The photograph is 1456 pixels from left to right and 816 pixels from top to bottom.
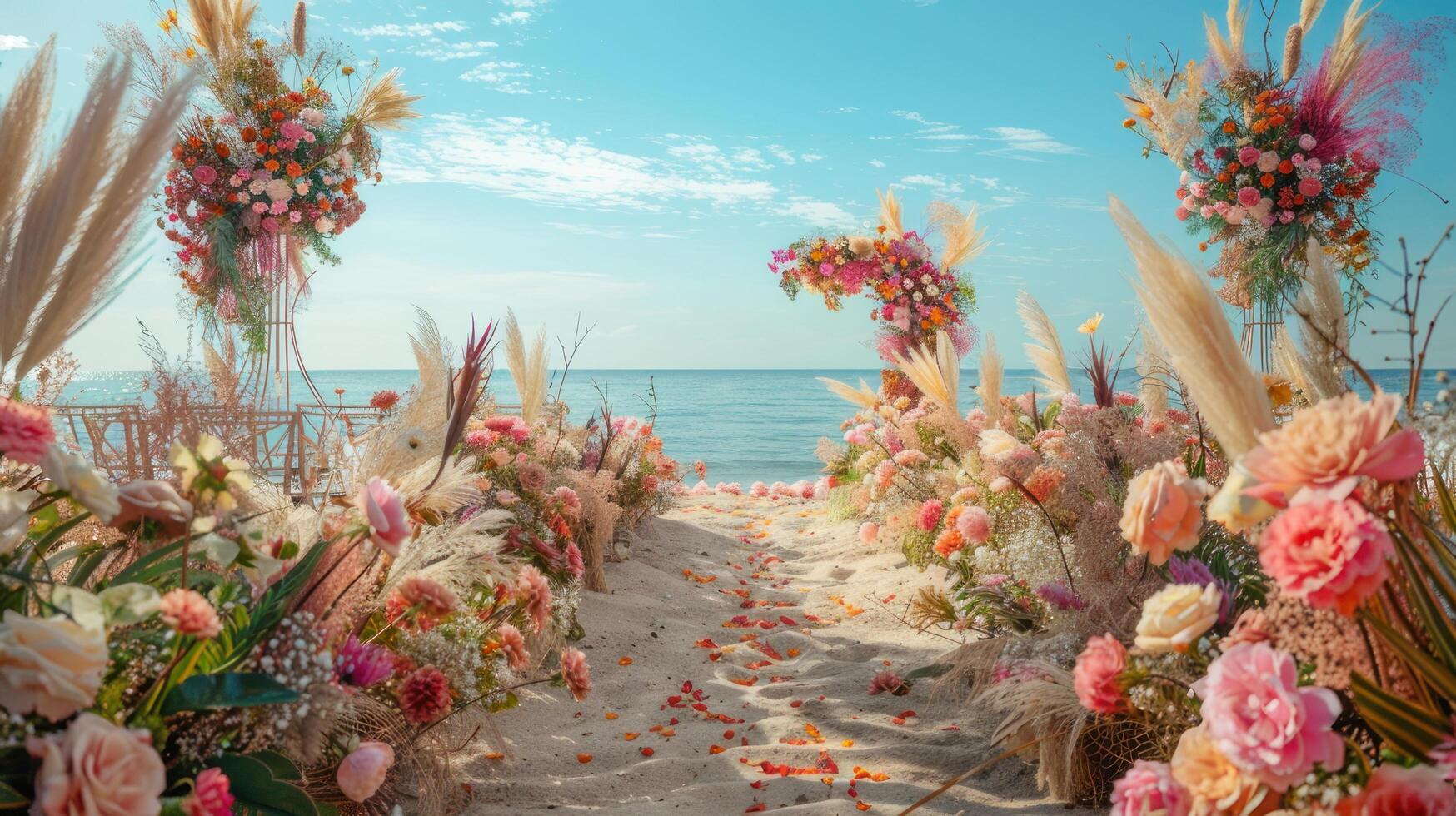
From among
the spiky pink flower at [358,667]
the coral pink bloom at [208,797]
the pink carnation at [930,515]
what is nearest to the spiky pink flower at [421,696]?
the spiky pink flower at [358,667]

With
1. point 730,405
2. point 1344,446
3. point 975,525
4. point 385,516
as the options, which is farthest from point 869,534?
point 730,405

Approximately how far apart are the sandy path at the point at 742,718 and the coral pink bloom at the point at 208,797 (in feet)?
3.74

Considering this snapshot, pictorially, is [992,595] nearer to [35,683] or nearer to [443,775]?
[443,775]

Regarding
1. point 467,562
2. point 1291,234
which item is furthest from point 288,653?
point 1291,234

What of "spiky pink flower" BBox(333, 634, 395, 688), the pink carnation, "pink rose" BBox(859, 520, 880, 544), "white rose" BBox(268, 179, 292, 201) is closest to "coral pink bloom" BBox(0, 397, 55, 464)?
"spiky pink flower" BBox(333, 634, 395, 688)

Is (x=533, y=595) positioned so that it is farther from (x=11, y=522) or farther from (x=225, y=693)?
(x=11, y=522)

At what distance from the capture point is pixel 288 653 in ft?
4.76

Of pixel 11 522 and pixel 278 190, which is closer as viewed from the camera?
pixel 11 522

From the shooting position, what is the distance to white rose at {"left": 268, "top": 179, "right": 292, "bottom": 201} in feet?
20.7

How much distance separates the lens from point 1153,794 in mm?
1155

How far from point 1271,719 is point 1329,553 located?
0.70ft

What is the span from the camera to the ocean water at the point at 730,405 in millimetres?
12277

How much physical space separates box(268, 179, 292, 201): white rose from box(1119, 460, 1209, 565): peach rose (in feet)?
21.4

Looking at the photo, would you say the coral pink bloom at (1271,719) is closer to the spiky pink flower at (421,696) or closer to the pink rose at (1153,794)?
the pink rose at (1153,794)
